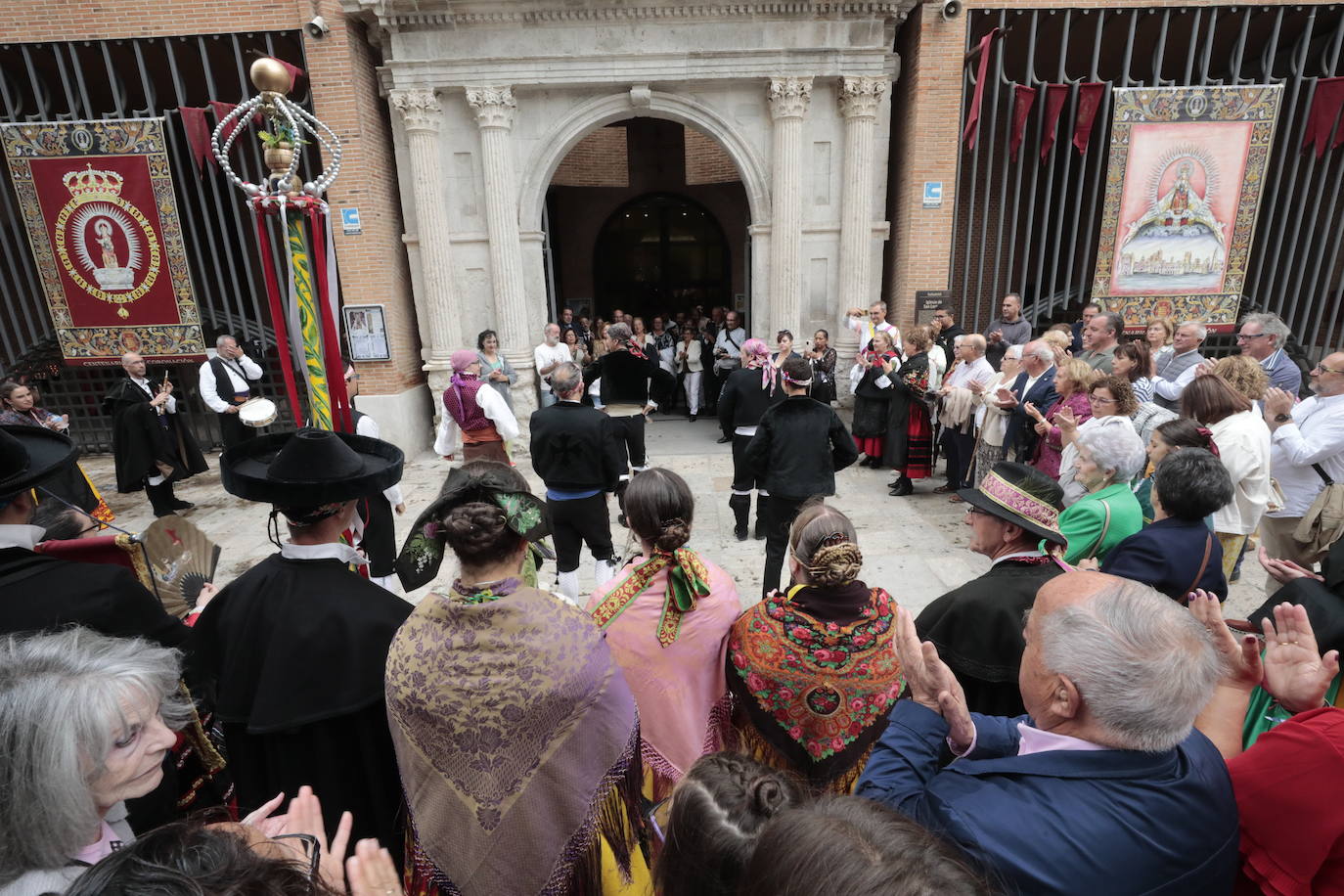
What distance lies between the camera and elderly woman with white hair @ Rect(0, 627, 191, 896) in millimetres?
1109

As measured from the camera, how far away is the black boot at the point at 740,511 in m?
5.73

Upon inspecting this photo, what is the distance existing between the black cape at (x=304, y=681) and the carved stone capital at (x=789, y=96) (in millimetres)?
8431

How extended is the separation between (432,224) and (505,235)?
941 millimetres

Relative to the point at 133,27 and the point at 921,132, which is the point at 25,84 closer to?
the point at 133,27

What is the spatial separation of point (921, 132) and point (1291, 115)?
187 inches

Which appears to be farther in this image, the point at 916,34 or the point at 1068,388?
the point at 916,34

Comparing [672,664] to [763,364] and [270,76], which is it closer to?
[270,76]

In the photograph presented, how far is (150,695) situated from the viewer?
1349mm

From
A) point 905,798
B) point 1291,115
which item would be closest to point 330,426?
point 905,798

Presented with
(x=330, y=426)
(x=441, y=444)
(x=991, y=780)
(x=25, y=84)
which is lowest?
(x=441, y=444)

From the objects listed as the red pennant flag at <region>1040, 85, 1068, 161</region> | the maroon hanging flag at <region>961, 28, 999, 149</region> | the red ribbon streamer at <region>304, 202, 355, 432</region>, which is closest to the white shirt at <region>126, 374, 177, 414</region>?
the red ribbon streamer at <region>304, 202, 355, 432</region>

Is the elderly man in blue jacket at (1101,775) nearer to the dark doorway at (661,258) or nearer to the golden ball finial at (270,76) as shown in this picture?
the golden ball finial at (270,76)

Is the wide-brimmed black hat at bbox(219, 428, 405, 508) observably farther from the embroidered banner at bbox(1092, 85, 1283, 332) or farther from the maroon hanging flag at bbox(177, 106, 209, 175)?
the embroidered banner at bbox(1092, 85, 1283, 332)

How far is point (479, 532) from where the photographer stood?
5.50ft
